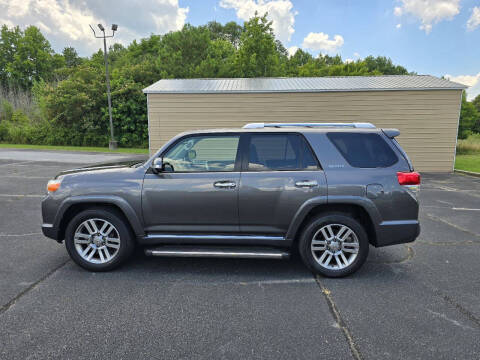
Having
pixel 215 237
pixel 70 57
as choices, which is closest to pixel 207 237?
pixel 215 237

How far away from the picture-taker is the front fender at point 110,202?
3.89 metres

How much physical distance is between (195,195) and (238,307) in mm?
1344

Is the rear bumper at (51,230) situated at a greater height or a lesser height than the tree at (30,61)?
lesser

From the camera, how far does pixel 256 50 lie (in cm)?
2391

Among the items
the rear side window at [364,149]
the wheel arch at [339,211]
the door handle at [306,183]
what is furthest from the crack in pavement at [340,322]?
the rear side window at [364,149]

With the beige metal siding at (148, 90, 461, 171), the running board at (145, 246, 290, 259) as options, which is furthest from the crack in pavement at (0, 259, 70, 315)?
the beige metal siding at (148, 90, 461, 171)

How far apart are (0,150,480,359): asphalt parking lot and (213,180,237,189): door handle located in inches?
42.8

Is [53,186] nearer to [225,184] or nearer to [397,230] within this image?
[225,184]

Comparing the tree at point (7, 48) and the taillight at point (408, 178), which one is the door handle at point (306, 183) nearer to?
the taillight at point (408, 178)

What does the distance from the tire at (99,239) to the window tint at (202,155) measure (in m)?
0.93

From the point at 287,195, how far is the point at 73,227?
8.58 ft

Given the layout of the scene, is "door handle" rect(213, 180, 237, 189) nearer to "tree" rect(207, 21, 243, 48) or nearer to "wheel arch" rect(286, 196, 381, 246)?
"wheel arch" rect(286, 196, 381, 246)

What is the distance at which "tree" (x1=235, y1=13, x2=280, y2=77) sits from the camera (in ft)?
75.6

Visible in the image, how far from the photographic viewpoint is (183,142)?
13.4ft
